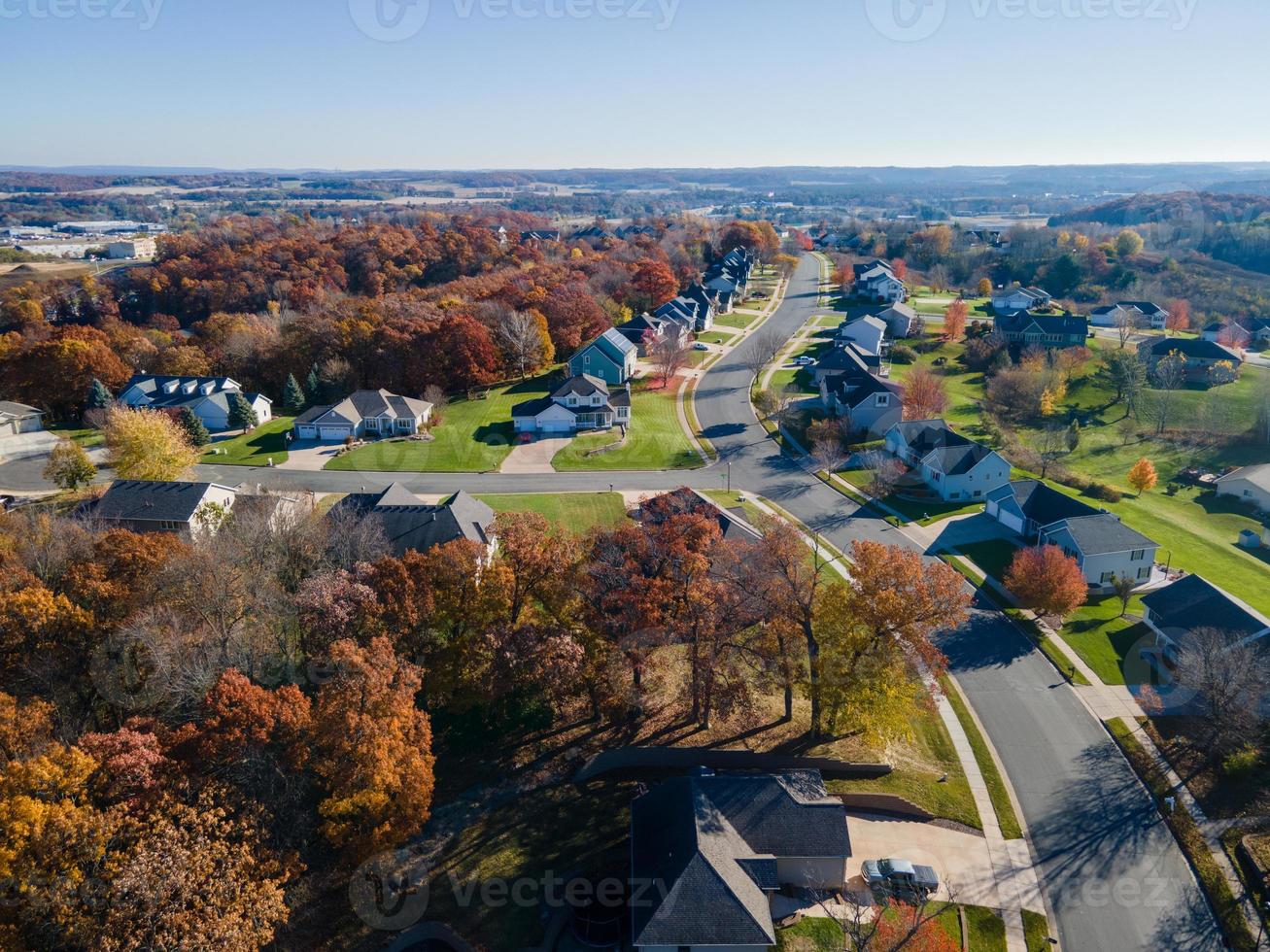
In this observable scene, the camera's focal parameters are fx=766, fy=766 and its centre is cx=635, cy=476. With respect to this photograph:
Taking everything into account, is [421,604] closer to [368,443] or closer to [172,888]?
[172,888]

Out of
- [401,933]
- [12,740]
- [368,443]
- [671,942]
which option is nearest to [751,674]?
[671,942]

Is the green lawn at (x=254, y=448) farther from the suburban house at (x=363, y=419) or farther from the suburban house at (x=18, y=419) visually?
the suburban house at (x=18, y=419)

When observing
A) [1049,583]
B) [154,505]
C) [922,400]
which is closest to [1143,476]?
[922,400]

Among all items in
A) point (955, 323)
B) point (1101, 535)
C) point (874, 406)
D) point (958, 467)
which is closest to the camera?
point (1101, 535)

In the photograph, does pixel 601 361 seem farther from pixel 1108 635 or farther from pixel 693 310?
pixel 1108 635

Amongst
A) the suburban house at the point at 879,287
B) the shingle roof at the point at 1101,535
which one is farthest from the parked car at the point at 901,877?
the suburban house at the point at 879,287
